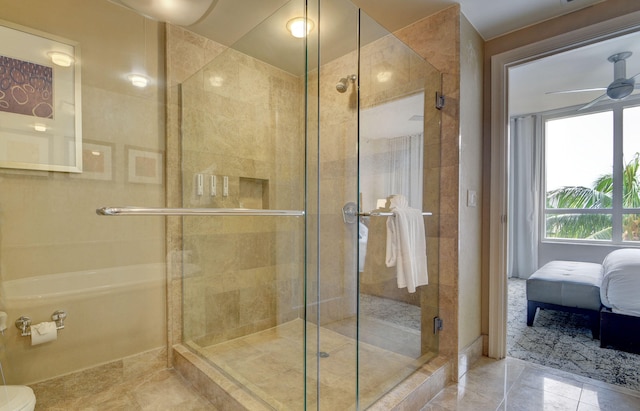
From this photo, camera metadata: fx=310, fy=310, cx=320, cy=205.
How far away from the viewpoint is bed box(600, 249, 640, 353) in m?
2.20

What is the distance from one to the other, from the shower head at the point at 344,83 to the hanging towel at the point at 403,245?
70cm

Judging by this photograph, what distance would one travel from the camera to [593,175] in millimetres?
3787

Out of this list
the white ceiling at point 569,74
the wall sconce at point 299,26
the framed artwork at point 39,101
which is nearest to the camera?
the framed artwork at point 39,101

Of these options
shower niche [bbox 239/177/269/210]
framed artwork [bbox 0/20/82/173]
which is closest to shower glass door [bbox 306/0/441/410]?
shower niche [bbox 239/177/269/210]

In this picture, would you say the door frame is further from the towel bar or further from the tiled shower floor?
the towel bar

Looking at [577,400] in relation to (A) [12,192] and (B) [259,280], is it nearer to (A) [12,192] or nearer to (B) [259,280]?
(B) [259,280]

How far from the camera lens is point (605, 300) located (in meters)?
2.36

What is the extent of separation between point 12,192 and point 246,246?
122cm

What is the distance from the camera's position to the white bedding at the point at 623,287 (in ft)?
7.19

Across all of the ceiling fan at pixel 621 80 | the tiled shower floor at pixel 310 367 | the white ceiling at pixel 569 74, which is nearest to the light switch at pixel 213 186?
the tiled shower floor at pixel 310 367

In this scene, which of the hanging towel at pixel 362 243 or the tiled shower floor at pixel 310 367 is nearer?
the tiled shower floor at pixel 310 367

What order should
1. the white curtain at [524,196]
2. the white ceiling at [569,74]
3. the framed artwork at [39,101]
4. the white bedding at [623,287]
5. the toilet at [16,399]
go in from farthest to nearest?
the white curtain at [524,196], the white ceiling at [569,74], the white bedding at [623,287], the framed artwork at [39,101], the toilet at [16,399]

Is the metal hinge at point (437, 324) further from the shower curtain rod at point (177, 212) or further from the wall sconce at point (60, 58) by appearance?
the wall sconce at point (60, 58)

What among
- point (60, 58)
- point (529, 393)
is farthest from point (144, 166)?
point (529, 393)
